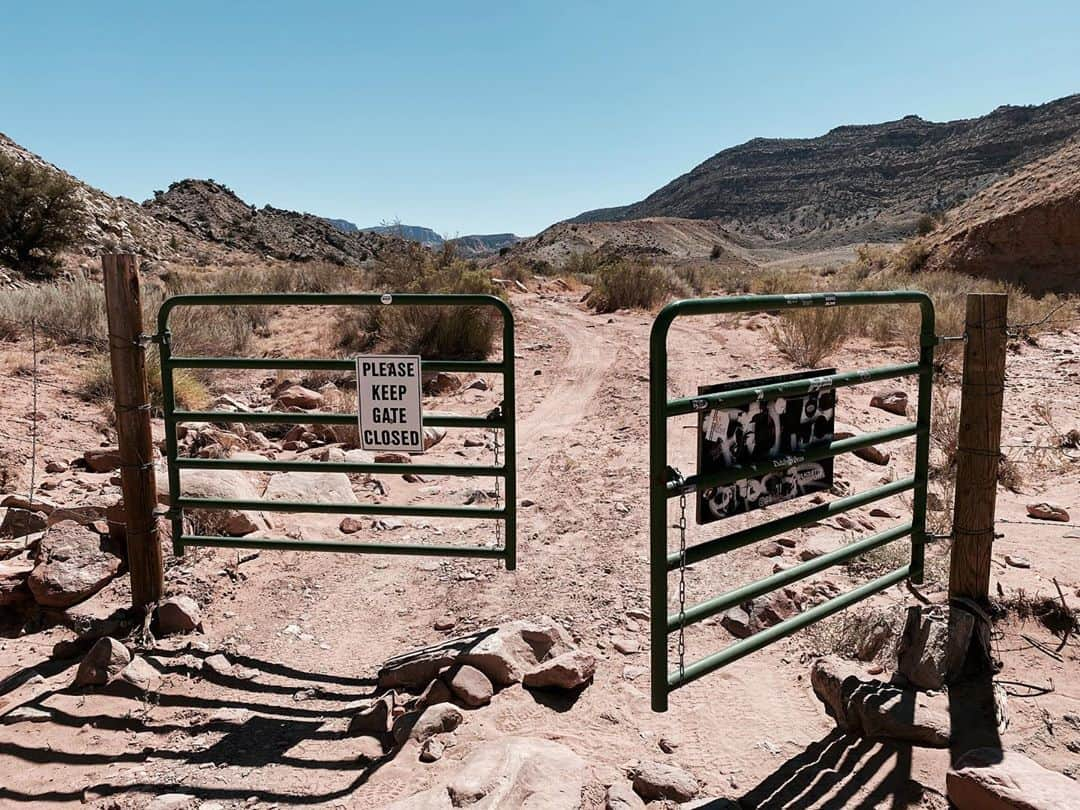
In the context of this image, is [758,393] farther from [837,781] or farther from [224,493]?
[224,493]

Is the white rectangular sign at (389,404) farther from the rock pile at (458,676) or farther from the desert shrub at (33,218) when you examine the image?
the desert shrub at (33,218)

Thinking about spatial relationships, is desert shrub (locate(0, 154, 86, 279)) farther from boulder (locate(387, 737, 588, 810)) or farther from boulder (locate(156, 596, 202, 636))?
boulder (locate(387, 737, 588, 810))

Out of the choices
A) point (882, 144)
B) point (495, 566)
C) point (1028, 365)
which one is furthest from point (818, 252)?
point (495, 566)

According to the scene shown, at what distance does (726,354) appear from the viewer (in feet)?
40.6

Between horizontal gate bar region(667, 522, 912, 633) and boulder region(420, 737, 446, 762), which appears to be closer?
horizontal gate bar region(667, 522, 912, 633)

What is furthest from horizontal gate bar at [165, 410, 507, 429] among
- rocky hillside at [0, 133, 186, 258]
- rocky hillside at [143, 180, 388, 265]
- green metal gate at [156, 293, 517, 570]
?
rocky hillside at [143, 180, 388, 265]

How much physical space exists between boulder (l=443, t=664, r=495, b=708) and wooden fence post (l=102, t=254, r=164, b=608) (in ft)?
6.54

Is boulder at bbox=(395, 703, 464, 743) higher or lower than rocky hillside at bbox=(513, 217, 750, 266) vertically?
lower

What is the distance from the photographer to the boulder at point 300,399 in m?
9.53

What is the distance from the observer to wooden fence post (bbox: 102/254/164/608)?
174 inches

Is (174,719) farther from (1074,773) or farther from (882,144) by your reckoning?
(882,144)

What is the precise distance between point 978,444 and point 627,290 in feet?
51.9

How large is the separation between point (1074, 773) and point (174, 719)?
12.3ft

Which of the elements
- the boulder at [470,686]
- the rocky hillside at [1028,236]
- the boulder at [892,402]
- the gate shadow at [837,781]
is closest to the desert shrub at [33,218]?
the boulder at [892,402]
